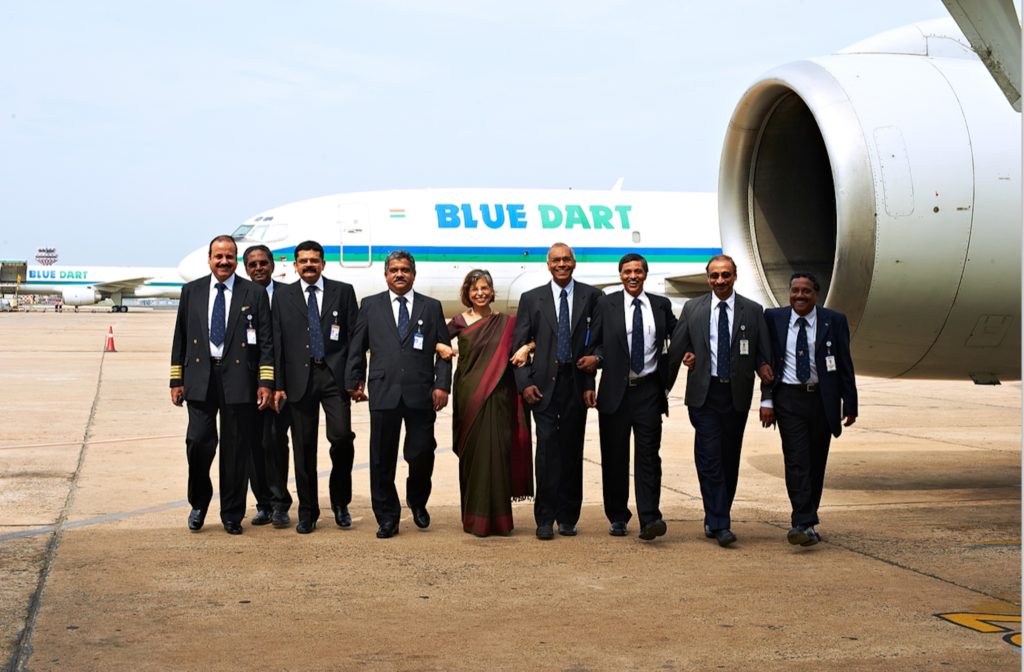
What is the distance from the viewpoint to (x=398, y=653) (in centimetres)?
443

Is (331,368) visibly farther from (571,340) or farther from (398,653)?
(398,653)

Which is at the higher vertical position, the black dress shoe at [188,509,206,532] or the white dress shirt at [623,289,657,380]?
the white dress shirt at [623,289,657,380]

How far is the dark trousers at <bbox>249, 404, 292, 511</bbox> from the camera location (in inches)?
282

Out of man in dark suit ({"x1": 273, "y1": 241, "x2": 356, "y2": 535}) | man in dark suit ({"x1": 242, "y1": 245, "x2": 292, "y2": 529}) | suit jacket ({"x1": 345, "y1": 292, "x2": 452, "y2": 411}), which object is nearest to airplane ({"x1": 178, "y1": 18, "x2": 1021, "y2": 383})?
suit jacket ({"x1": 345, "y1": 292, "x2": 452, "y2": 411})

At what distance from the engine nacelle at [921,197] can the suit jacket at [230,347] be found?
3.37m

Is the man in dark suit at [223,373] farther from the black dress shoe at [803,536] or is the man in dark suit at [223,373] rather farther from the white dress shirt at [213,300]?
the black dress shoe at [803,536]

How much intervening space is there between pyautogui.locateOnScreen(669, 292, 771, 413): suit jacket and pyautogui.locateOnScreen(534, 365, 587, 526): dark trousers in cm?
62

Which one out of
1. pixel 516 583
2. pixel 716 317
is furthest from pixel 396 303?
pixel 516 583

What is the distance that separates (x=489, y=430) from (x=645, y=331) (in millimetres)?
1088

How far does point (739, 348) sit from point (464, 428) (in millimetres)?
1666

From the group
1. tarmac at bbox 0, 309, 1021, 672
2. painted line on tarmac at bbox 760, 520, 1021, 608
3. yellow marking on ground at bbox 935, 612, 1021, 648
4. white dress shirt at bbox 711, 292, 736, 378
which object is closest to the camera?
tarmac at bbox 0, 309, 1021, 672

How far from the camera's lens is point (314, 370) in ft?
23.3

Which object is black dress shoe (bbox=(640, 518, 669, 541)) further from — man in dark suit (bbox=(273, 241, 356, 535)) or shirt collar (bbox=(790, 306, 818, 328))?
man in dark suit (bbox=(273, 241, 356, 535))

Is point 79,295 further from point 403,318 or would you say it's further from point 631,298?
point 631,298
